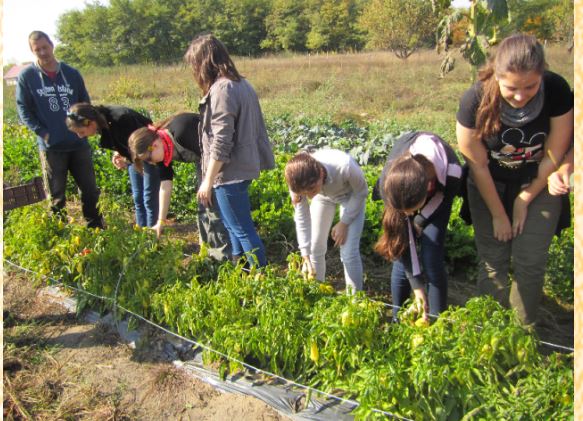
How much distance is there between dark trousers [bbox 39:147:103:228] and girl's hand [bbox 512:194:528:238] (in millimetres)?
3395

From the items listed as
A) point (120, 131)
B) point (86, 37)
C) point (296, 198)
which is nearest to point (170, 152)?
point (120, 131)

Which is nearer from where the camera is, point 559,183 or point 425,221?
point 559,183

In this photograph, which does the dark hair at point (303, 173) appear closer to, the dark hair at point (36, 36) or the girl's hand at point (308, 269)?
the girl's hand at point (308, 269)

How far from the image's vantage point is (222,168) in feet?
9.97

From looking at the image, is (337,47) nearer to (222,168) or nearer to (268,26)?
(268,26)

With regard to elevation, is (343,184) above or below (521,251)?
above

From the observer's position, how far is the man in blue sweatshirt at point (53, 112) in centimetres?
414

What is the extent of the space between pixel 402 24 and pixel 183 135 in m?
26.5

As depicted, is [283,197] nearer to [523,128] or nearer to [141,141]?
[141,141]

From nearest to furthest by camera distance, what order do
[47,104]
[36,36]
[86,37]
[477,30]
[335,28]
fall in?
[36,36] < [47,104] < [477,30] < [335,28] < [86,37]

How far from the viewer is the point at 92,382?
2.71m

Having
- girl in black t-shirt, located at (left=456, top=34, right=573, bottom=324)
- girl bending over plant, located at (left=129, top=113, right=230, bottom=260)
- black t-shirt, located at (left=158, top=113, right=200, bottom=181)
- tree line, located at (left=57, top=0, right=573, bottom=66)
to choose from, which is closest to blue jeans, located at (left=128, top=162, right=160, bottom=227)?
girl bending over plant, located at (left=129, top=113, right=230, bottom=260)

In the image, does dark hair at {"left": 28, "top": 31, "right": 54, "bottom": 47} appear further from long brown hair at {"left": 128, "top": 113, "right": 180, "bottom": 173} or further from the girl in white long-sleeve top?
the girl in white long-sleeve top

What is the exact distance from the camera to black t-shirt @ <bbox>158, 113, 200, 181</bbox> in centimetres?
349
